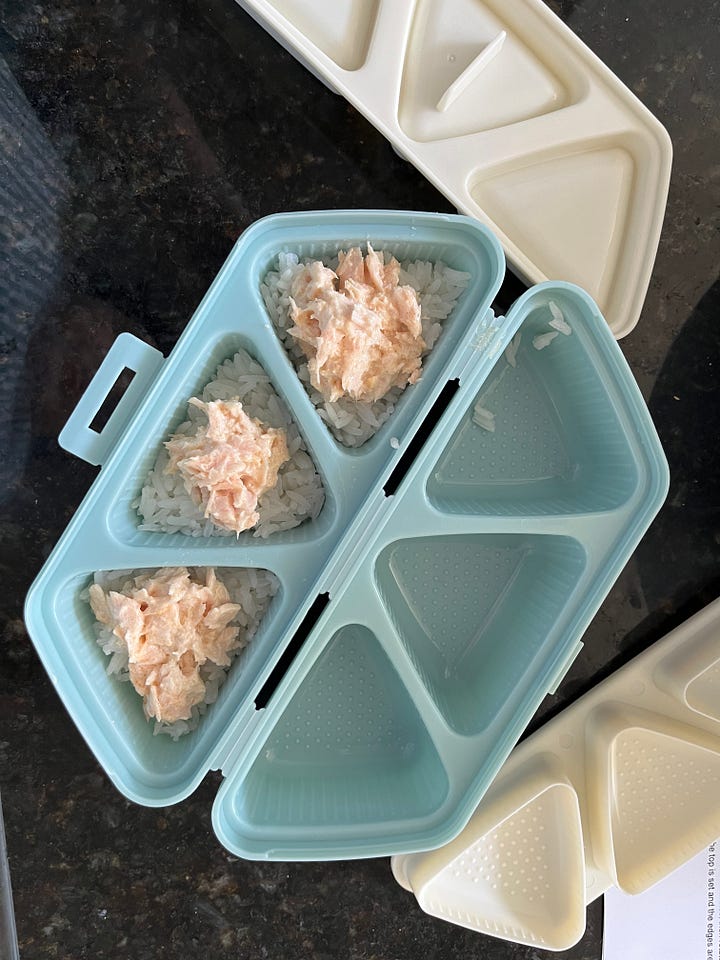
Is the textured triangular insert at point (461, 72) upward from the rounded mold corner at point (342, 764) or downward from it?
upward

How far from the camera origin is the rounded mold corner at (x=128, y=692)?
3.69 ft

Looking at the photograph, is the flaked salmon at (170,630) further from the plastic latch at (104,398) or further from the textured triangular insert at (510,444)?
the textured triangular insert at (510,444)

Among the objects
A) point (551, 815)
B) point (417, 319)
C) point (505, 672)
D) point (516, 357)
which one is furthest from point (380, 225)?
point (551, 815)

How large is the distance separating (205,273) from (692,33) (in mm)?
1199

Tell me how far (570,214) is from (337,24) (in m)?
0.60

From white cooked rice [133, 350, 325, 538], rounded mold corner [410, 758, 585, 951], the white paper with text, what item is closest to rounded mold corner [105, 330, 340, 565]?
white cooked rice [133, 350, 325, 538]

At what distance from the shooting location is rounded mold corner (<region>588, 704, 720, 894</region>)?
1385 mm

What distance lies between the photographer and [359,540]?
1.16 metres

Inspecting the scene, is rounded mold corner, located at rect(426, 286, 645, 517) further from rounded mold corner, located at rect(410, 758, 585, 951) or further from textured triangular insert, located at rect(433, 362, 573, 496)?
rounded mold corner, located at rect(410, 758, 585, 951)

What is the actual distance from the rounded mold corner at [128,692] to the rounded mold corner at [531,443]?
44 centimetres

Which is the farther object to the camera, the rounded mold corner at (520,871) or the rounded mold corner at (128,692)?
the rounded mold corner at (520,871)

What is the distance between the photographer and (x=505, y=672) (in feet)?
4.20

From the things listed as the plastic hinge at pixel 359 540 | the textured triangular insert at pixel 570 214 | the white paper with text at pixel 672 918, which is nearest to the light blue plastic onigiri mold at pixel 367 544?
the plastic hinge at pixel 359 540

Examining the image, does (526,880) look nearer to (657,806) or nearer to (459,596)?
(657,806)
